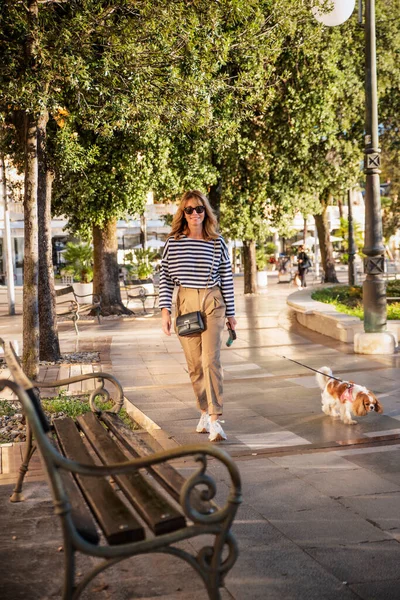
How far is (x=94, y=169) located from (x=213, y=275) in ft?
39.7

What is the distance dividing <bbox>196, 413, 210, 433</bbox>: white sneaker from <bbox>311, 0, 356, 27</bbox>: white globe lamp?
6.63m

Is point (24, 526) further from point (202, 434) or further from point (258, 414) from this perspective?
point (258, 414)

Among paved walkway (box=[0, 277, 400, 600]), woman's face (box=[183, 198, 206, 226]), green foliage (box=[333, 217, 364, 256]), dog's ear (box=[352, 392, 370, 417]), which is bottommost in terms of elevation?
paved walkway (box=[0, 277, 400, 600])

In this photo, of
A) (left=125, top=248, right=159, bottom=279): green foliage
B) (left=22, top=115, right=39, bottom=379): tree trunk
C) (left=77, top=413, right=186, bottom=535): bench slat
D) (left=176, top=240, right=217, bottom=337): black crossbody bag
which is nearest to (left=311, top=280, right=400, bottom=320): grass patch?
(left=22, top=115, right=39, bottom=379): tree trunk

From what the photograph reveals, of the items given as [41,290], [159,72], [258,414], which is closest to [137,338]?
[41,290]

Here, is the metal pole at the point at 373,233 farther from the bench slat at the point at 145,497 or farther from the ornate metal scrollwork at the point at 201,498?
the ornate metal scrollwork at the point at 201,498

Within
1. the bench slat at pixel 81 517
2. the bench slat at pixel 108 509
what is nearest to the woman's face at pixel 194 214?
the bench slat at pixel 108 509

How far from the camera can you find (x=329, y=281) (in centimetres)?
3253

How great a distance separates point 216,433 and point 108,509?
3.29 meters

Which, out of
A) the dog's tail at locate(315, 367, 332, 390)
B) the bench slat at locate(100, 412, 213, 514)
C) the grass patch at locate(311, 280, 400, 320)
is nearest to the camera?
the bench slat at locate(100, 412, 213, 514)

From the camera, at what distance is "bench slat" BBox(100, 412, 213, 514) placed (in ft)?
10.8

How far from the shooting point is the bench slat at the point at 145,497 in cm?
308

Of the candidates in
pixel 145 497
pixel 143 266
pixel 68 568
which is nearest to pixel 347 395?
pixel 145 497

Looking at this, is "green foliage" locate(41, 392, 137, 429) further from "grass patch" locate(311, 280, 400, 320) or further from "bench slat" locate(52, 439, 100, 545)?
"grass patch" locate(311, 280, 400, 320)
